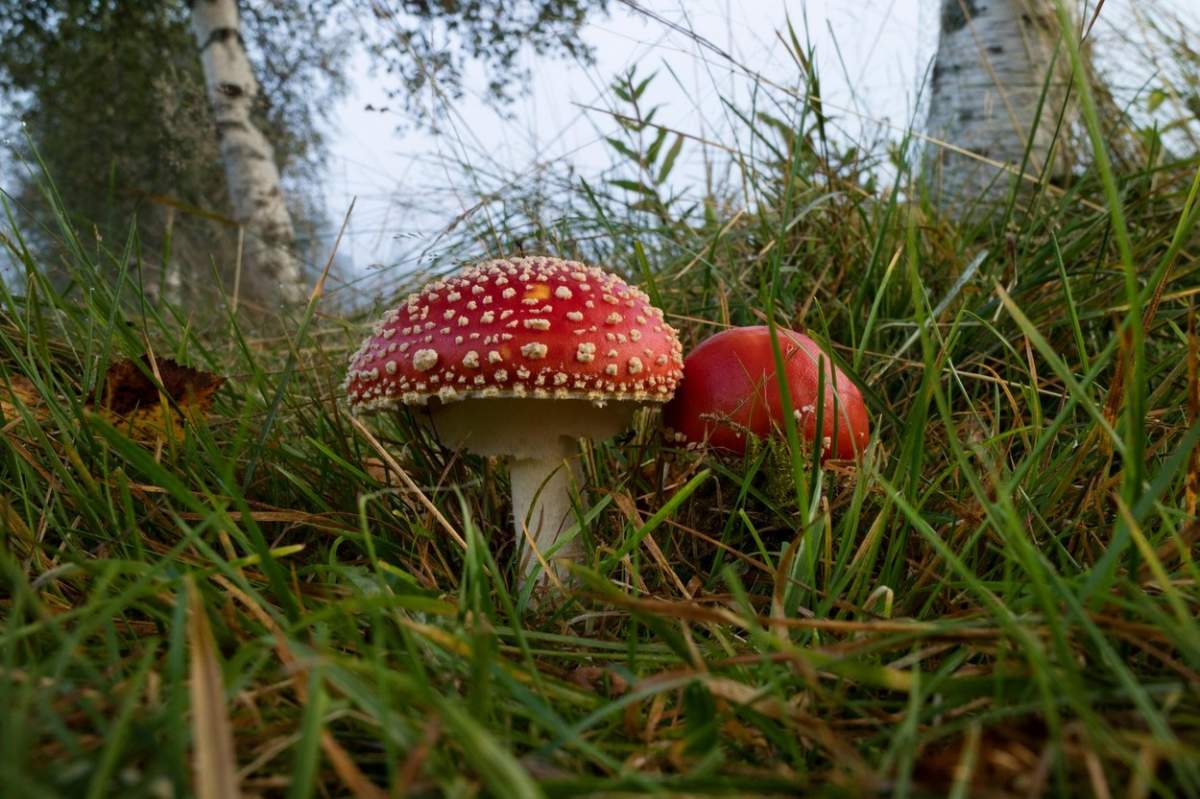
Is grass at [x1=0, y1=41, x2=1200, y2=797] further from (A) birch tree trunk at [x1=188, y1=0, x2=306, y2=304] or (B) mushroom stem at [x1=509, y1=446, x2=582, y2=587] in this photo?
(A) birch tree trunk at [x1=188, y1=0, x2=306, y2=304]

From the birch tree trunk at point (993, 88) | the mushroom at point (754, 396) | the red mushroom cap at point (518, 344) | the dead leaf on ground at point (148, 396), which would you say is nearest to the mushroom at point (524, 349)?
the red mushroom cap at point (518, 344)

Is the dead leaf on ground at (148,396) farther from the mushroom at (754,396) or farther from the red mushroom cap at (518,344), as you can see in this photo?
the mushroom at (754,396)

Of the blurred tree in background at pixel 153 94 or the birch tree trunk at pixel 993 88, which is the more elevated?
the blurred tree in background at pixel 153 94

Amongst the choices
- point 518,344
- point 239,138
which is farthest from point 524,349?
point 239,138

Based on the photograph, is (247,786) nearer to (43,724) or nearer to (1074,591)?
(43,724)

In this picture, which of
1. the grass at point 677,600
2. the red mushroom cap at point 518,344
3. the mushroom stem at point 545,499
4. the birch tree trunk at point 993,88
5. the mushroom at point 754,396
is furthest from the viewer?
the birch tree trunk at point 993,88
